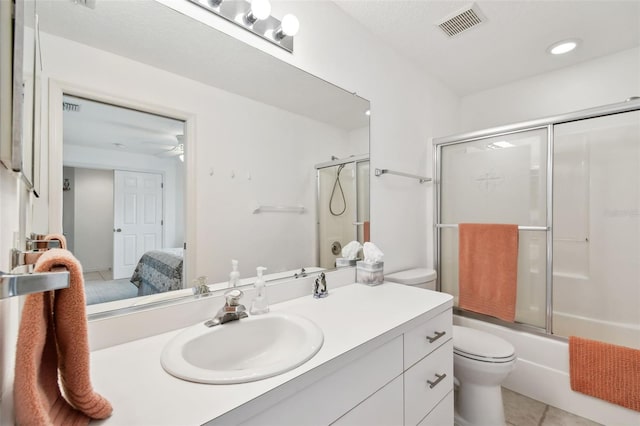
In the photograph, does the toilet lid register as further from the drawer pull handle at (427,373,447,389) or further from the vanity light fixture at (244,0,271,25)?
the vanity light fixture at (244,0,271,25)

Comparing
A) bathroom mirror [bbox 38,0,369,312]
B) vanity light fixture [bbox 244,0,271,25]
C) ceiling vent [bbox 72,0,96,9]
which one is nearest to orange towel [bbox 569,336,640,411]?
bathroom mirror [bbox 38,0,369,312]

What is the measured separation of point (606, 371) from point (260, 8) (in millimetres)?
2519

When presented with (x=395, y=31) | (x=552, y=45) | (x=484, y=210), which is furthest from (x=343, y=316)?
(x=552, y=45)

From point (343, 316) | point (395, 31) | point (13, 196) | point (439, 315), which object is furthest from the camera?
point (395, 31)

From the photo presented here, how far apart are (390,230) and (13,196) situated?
5.85ft

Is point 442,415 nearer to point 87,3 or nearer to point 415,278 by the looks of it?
point 415,278

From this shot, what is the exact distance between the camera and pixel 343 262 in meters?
1.63

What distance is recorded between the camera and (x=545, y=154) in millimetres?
1857

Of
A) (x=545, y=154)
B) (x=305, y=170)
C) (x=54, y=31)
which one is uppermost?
(x=54, y=31)

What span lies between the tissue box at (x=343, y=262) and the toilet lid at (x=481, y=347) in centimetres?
72

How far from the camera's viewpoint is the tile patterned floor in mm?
1561

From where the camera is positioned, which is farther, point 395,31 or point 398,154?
point 398,154

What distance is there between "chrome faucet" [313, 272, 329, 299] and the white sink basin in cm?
33

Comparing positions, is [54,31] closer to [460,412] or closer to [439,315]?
[439,315]
